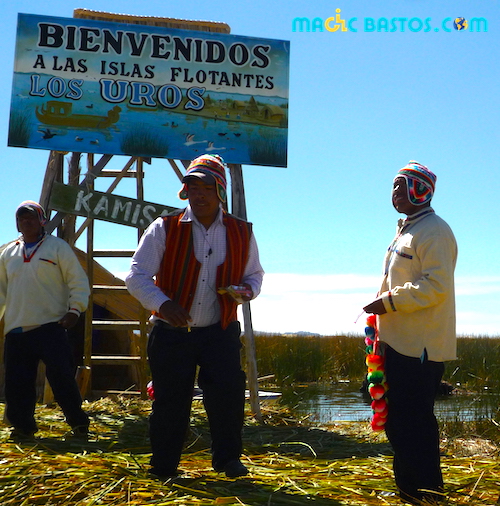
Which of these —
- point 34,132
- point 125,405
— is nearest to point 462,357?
point 125,405

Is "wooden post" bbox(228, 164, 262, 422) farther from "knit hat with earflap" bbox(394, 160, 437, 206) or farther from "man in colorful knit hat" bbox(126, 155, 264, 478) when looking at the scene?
"knit hat with earflap" bbox(394, 160, 437, 206)

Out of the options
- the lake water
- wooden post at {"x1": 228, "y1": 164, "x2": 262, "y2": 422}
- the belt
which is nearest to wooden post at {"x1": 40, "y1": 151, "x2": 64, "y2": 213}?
wooden post at {"x1": 228, "y1": 164, "x2": 262, "y2": 422}

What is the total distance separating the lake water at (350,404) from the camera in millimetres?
9977

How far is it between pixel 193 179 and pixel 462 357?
527 inches

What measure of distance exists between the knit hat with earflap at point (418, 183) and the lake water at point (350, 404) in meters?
4.86

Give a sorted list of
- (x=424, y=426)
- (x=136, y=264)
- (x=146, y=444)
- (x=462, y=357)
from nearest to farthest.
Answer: (x=424, y=426), (x=136, y=264), (x=146, y=444), (x=462, y=357)

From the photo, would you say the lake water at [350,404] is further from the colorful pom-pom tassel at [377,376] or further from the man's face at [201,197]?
the man's face at [201,197]

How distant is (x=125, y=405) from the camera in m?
8.91

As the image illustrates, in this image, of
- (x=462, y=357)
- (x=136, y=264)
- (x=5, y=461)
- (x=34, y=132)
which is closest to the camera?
(x=136, y=264)

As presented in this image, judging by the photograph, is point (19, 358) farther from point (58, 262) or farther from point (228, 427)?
point (228, 427)

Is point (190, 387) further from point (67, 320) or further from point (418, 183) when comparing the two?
point (67, 320)

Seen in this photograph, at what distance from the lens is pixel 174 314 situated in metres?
4.43

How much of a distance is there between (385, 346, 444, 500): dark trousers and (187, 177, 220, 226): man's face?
4.82 ft

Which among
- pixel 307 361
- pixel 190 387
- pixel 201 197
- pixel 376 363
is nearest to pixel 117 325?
pixel 190 387
